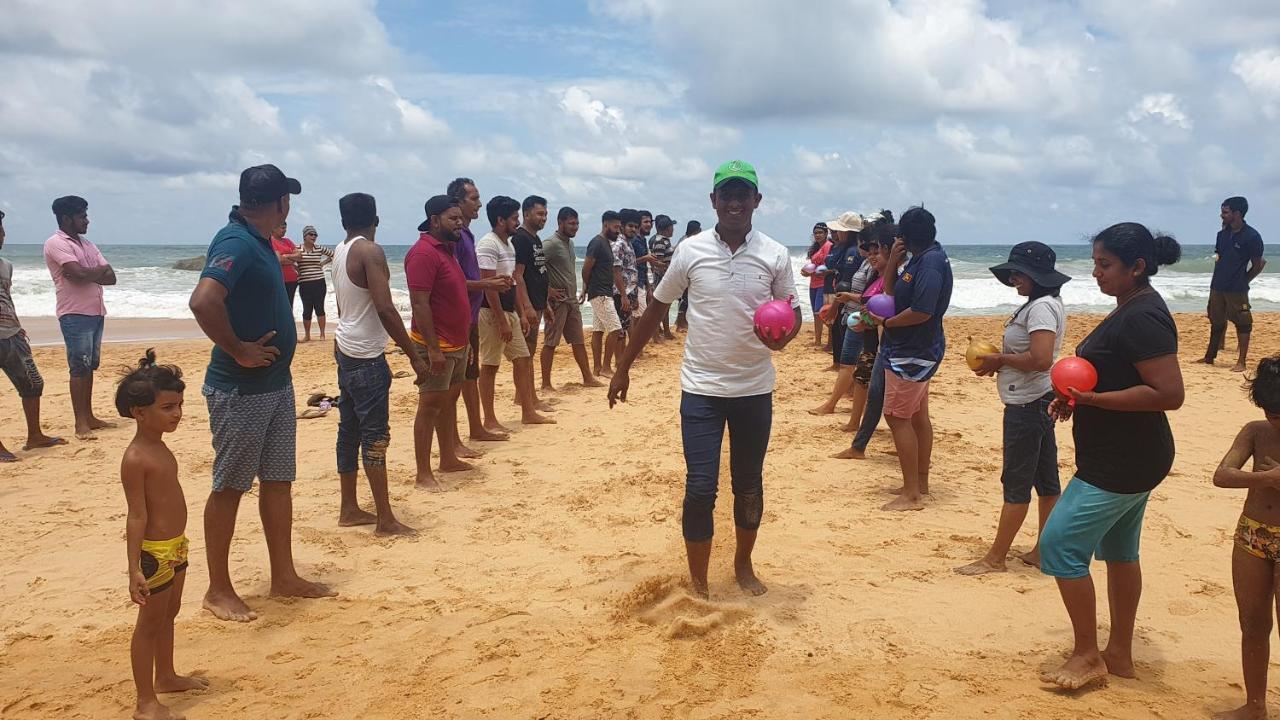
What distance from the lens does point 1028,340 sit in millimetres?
4516

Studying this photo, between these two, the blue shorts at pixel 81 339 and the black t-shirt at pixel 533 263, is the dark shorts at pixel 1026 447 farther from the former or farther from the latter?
the blue shorts at pixel 81 339

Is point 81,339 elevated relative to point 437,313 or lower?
lower

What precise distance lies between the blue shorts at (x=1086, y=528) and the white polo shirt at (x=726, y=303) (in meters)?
1.40

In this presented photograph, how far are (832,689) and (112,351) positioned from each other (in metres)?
15.1

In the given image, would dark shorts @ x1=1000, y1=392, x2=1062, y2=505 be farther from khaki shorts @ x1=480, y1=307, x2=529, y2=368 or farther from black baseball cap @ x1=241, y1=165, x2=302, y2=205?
khaki shorts @ x1=480, y1=307, x2=529, y2=368

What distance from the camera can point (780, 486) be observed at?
Answer: 6.61 metres

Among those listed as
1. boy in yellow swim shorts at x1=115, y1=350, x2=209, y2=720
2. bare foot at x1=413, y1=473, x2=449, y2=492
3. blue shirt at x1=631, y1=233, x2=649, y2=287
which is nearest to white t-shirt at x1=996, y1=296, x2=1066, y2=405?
boy in yellow swim shorts at x1=115, y1=350, x2=209, y2=720

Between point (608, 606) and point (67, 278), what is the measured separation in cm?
629

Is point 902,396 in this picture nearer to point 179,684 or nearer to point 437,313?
point 437,313

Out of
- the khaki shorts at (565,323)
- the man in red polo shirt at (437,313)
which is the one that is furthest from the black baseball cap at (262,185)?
the khaki shorts at (565,323)

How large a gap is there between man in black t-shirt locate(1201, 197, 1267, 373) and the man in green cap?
32.0 ft

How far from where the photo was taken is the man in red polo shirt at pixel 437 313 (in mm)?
5969

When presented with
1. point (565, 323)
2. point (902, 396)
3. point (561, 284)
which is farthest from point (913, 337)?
point (565, 323)

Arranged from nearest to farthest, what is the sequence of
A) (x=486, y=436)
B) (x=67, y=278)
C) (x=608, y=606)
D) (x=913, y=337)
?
1. (x=608, y=606)
2. (x=913, y=337)
3. (x=67, y=278)
4. (x=486, y=436)
